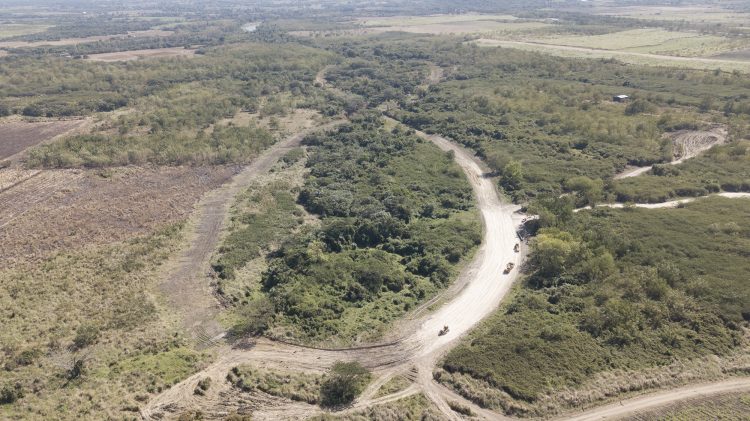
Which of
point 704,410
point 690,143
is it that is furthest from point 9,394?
point 690,143

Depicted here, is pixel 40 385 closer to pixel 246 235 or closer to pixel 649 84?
pixel 246 235

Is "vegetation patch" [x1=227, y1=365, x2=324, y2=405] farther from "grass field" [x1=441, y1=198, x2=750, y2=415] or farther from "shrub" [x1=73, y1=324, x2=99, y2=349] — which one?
"shrub" [x1=73, y1=324, x2=99, y2=349]

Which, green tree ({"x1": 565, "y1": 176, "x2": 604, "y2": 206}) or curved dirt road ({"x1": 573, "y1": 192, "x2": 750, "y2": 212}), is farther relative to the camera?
green tree ({"x1": 565, "y1": 176, "x2": 604, "y2": 206})

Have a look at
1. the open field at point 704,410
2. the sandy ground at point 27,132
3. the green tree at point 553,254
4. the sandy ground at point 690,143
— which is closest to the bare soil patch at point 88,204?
the sandy ground at point 27,132

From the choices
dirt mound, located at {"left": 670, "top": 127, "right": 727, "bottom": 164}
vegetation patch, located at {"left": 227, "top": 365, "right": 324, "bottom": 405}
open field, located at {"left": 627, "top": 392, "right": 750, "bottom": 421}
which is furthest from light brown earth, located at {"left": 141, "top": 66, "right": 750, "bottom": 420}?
dirt mound, located at {"left": 670, "top": 127, "right": 727, "bottom": 164}

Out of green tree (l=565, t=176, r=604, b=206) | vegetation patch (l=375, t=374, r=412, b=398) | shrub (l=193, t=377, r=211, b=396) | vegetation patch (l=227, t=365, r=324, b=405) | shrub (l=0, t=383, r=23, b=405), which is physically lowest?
vegetation patch (l=375, t=374, r=412, b=398)
